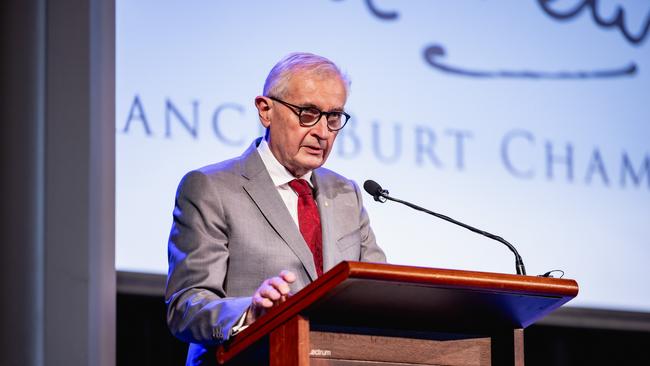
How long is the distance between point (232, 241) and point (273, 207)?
14 cm

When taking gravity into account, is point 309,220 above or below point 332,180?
below

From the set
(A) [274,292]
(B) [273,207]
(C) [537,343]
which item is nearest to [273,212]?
(B) [273,207]

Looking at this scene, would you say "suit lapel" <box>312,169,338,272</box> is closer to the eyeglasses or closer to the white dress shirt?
the white dress shirt

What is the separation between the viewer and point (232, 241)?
2453mm

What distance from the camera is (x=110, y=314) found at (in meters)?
3.41

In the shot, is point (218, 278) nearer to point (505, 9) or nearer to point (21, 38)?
point (21, 38)

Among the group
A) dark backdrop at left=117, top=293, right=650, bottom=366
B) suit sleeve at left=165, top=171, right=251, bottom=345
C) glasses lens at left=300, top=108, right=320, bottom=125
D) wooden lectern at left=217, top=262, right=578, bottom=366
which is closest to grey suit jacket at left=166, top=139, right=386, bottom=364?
suit sleeve at left=165, top=171, right=251, bottom=345

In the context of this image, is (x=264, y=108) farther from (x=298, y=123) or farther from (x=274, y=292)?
(x=274, y=292)

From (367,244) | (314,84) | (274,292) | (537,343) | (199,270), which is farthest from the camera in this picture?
(537,343)

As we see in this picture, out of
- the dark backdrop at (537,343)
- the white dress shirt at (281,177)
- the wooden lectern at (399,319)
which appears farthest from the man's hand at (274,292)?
the dark backdrop at (537,343)

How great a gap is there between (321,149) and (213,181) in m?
0.31

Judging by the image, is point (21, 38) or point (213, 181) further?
point (21, 38)

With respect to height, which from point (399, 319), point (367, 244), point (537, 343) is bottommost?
point (537, 343)

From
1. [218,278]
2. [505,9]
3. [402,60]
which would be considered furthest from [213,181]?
[505,9]
